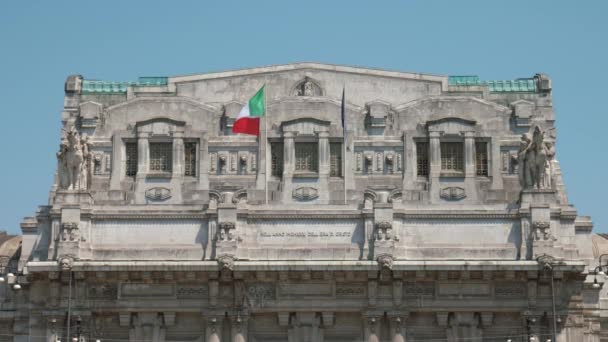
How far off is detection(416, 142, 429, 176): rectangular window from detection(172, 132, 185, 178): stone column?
11.9 m

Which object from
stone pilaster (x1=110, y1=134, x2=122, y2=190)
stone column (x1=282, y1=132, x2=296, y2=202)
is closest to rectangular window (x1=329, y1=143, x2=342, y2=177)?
stone column (x1=282, y1=132, x2=296, y2=202)

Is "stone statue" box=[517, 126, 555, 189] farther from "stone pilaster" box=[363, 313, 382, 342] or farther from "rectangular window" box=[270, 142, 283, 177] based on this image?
"rectangular window" box=[270, 142, 283, 177]

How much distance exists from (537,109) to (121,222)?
22.1 meters

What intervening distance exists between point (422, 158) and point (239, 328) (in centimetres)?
1320

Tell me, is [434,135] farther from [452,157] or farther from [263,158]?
[263,158]

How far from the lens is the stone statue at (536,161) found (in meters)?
78.9

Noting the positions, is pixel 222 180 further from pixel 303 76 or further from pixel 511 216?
→ pixel 511 216

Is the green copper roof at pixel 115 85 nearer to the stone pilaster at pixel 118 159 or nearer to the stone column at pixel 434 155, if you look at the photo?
the stone pilaster at pixel 118 159

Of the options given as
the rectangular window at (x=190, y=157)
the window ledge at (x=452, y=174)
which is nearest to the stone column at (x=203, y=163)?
the rectangular window at (x=190, y=157)

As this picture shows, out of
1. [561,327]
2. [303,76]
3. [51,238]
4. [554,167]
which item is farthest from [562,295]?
[51,238]

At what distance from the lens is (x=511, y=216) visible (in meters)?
78.8

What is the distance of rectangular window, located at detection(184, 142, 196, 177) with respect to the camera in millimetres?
82125

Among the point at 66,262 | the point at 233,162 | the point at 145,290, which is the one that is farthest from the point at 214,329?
the point at 233,162

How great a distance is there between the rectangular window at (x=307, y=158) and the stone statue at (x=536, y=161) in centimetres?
1030
